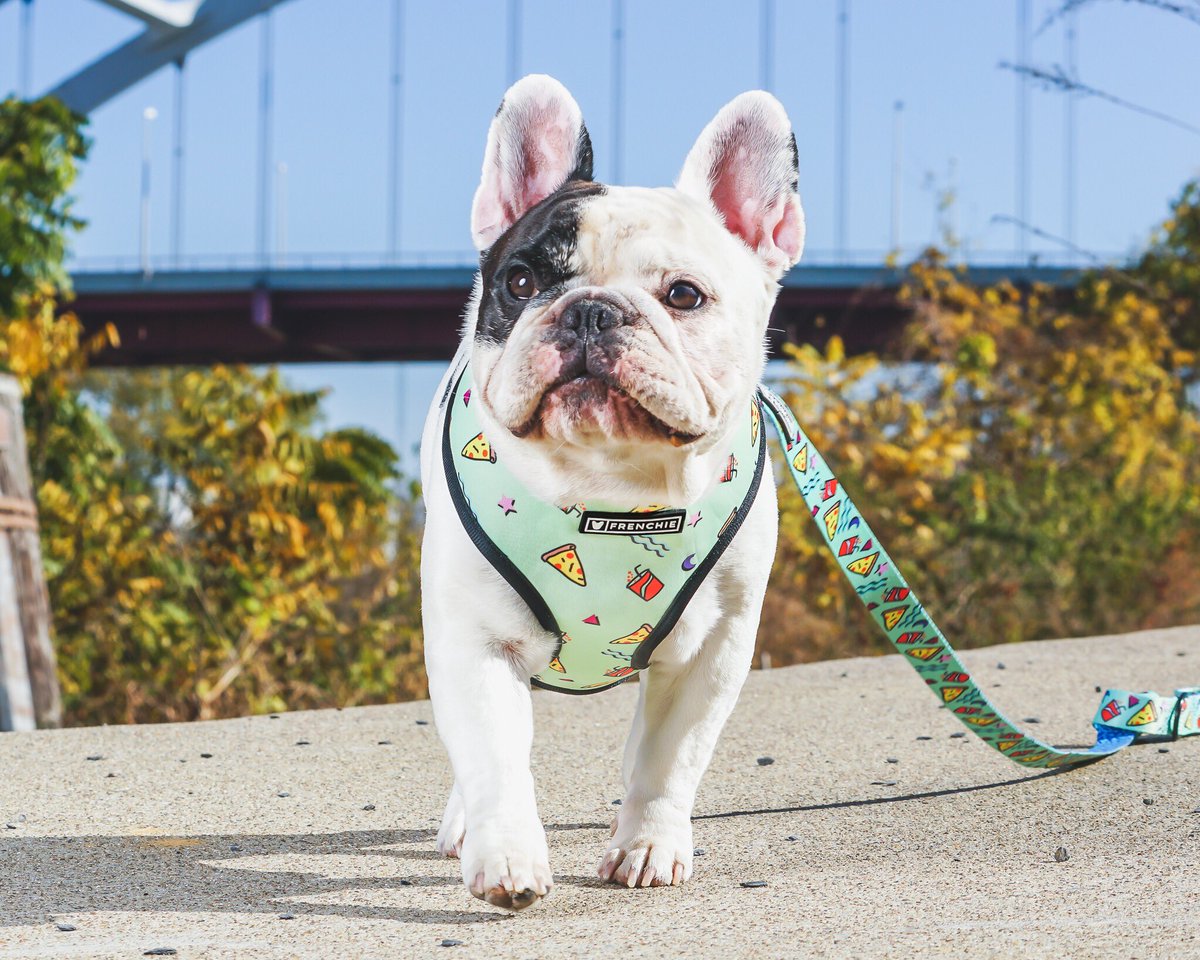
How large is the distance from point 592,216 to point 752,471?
0.61 m

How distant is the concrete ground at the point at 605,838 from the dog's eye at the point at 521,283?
112 cm

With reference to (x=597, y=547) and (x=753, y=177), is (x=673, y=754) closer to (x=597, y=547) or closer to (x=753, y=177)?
(x=597, y=547)

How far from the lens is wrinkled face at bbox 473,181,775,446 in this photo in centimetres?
230

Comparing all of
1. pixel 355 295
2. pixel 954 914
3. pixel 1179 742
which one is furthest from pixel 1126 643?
pixel 355 295

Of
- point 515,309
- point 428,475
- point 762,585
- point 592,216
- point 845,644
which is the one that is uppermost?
point 592,216

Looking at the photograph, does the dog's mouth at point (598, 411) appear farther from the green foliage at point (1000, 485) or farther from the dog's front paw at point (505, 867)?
the green foliage at point (1000, 485)

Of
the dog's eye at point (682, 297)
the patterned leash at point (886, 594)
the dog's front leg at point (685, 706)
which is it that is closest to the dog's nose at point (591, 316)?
the dog's eye at point (682, 297)

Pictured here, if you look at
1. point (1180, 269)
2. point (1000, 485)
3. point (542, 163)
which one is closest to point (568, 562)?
point (542, 163)

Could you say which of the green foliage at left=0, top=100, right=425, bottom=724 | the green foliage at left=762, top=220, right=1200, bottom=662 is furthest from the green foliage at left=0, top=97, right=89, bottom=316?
the green foliage at left=762, top=220, right=1200, bottom=662

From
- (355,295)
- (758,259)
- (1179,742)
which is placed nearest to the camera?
(758,259)

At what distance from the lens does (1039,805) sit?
3.57 meters

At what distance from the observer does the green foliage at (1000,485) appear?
8.95 meters

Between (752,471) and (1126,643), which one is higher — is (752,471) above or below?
Answer: above

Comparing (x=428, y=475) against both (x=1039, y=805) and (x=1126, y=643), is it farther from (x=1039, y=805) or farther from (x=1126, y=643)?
(x=1126, y=643)
